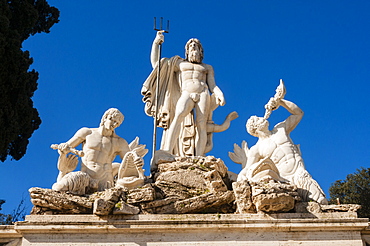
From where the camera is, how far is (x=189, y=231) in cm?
984

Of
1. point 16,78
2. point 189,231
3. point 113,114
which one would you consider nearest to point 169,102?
point 113,114

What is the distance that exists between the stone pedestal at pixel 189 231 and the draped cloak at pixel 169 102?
2.77 meters

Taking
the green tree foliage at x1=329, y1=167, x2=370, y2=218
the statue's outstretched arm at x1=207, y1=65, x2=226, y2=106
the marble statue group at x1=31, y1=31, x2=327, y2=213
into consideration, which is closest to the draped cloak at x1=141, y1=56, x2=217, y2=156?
the marble statue group at x1=31, y1=31, x2=327, y2=213

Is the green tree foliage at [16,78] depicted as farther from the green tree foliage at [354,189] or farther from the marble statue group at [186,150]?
the green tree foliage at [354,189]

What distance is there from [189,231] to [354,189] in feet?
49.6

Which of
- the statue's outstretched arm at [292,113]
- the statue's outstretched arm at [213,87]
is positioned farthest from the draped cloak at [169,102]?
the statue's outstretched arm at [292,113]

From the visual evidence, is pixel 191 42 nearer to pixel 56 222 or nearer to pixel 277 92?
pixel 277 92

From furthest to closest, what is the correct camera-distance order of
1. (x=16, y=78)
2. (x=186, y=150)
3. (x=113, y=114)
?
(x=16, y=78) → (x=186, y=150) → (x=113, y=114)

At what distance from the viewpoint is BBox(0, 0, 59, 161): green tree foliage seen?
55.1 ft

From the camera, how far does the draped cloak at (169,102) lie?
12.5 m

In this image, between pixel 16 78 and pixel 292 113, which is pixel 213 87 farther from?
pixel 16 78

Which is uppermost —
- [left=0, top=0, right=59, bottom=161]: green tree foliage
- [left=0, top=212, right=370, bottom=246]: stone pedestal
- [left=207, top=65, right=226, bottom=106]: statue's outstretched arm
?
[left=0, top=0, right=59, bottom=161]: green tree foliage

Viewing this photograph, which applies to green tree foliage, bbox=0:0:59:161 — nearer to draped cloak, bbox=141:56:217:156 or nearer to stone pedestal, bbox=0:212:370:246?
draped cloak, bbox=141:56:217:156

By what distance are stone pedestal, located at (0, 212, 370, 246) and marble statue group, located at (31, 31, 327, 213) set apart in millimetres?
360
